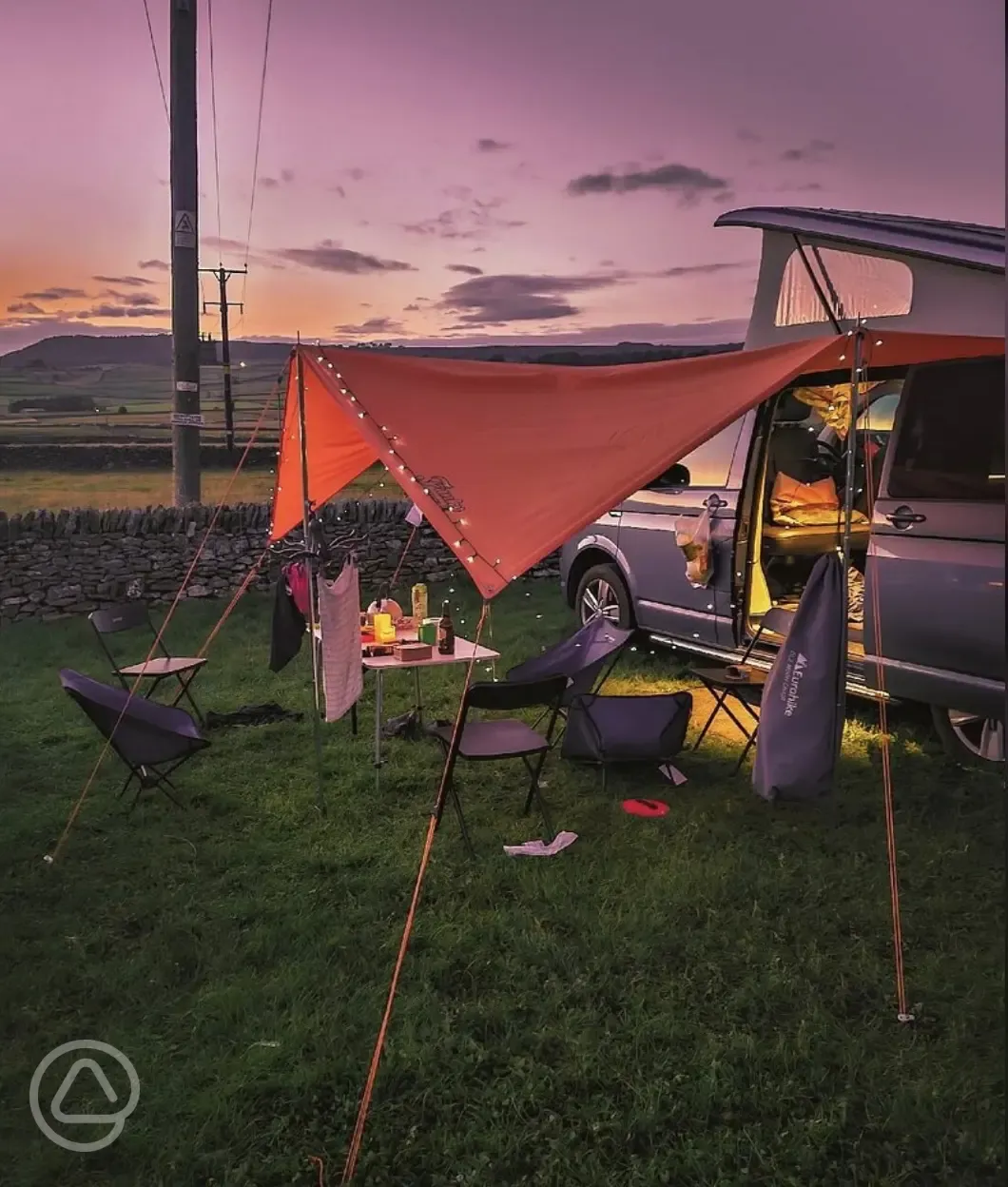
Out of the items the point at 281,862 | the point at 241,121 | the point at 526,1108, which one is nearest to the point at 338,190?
the point at 241,121

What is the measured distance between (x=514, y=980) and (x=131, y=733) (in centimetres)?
226

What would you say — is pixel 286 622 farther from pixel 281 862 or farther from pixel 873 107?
pixel 873 107

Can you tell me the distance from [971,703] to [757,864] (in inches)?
Answer: 49.4

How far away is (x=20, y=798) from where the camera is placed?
4.79 m

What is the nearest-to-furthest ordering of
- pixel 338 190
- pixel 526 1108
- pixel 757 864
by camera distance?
pixel 526 1108 < pixel 757 864 < pixel 338 190

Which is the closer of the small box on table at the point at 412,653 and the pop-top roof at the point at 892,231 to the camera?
the pop-top roof at the point at 892,231

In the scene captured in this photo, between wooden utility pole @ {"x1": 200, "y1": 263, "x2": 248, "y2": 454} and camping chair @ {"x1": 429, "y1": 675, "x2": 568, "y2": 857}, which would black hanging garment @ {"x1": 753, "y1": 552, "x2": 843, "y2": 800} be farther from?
wooden utility pole @ {"x1": 200, "y1": 263, "x2": 248, "y2": 454}

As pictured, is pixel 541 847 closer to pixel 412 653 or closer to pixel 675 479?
pixel 412 653

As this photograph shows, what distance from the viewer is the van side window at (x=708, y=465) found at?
6070 millimetres

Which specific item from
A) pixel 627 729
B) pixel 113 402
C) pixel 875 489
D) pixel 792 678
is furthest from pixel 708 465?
pixel 113 402

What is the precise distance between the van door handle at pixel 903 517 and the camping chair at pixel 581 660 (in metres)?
1.47

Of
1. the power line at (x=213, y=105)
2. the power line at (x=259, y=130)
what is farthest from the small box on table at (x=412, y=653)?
the power line at (x=259, y=130)

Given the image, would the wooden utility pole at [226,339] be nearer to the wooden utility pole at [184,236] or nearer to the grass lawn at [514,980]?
the wooden utility pole at [184,236]

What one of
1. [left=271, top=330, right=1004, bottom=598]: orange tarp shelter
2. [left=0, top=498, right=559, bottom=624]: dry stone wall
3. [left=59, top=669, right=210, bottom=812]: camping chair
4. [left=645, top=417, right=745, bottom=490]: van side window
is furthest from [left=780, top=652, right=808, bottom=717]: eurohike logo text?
[left=0, top=498, right=559, bottom=624]: dry stone wall
